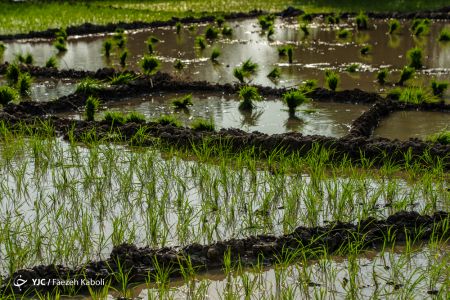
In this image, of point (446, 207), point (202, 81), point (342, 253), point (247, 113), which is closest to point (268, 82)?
point (202, 81)

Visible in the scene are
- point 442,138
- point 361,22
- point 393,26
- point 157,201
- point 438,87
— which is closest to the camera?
point 157,201

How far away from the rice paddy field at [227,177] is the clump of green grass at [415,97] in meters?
0.02

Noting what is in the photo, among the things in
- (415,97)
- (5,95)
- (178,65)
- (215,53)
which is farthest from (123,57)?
(415,97)

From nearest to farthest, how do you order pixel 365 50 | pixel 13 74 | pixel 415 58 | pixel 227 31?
pixel 13 74 → pixel 415 58 → pixel 365 50 → pixel 227 31

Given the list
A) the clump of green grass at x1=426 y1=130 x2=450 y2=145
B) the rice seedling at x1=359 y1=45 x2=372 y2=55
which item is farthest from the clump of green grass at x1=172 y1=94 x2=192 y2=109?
the rice seedling at x1=359 y1=45 x2=372 y2=55

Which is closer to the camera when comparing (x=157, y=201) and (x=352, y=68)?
Answer: (x=157, y=201)

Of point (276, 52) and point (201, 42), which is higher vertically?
point (201, 42)

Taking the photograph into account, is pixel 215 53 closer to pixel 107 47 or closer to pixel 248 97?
pixel 107 47

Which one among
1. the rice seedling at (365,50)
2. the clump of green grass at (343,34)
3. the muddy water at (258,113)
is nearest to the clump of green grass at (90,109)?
the muddy water at (258,113)

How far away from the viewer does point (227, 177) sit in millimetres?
6434

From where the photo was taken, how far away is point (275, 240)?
5254mm

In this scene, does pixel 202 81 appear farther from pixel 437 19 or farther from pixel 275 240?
pixel 437 19

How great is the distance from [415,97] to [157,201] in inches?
152

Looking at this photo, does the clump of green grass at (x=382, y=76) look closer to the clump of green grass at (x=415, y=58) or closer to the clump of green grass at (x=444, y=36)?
the clump of green grass at (x=415, y=58)
